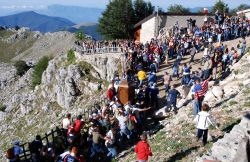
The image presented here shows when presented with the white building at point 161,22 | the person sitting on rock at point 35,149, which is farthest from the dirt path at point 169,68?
the white building at point 161,22

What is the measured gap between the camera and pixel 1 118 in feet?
183

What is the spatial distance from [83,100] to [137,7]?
28.5m

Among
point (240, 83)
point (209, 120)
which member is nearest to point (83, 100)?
point (240, 83)

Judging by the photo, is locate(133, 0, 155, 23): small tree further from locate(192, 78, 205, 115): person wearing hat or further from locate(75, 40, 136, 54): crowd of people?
locate(192, 78, 205, 115): person wearing hat

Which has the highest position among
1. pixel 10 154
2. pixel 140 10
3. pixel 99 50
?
pixel 140 10

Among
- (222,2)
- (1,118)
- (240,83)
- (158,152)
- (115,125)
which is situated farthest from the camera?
(222,2)

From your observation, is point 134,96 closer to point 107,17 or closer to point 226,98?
point 226,98

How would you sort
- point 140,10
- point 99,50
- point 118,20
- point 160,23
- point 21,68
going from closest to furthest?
1. point 99,50
2. point 160,23
3. point 118,20
4. point 140,10
5. point 21,68

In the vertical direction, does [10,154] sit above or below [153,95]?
below

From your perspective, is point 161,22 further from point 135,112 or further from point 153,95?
point 135,112


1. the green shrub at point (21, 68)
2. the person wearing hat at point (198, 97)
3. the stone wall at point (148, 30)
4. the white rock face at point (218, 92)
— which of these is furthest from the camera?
the green shrub at point (21, 68)

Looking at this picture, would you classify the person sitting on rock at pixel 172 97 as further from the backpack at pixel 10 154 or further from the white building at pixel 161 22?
the white building at pixel 161 22

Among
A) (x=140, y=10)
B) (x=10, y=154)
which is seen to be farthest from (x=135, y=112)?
(x=140, y=10)

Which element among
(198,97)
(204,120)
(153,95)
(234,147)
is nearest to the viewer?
(234,147)
